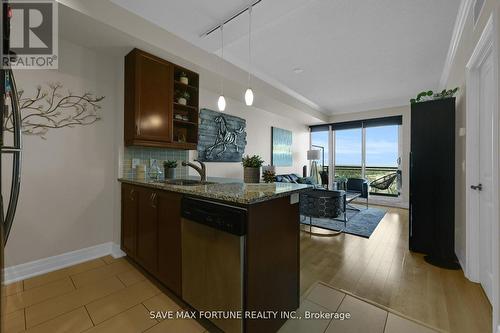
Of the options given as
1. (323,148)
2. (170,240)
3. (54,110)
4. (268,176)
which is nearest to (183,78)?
(54,110)

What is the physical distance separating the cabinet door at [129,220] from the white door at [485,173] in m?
3.27

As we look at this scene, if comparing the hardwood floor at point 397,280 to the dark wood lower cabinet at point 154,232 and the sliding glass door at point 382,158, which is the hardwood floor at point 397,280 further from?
the sliding glass door at point 382,158

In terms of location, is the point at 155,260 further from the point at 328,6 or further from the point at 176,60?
the point at 328,6

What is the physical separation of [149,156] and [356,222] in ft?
12.2

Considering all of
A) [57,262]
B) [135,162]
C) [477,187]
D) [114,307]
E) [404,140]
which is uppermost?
[404,140]

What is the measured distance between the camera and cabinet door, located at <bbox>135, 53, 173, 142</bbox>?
233 cm

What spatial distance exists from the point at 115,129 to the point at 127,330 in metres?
2.14

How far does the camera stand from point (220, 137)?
3.94 m

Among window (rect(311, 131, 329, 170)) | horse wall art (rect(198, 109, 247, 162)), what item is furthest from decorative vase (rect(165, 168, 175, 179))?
window (rect(311, 131, 329, 170))

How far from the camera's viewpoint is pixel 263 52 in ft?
9.99

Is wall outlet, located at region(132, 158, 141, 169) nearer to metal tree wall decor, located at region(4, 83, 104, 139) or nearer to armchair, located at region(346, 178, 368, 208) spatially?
metal tree wall decor, located at region(4, 83, 104, 139)

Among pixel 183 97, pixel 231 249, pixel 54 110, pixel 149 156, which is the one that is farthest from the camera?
pixel 183 97

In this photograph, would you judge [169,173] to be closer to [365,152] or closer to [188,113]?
[188,113]

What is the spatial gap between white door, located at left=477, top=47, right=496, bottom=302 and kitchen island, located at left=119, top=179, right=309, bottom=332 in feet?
5.62
